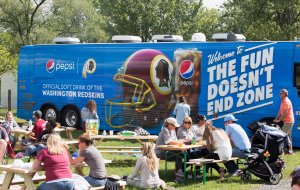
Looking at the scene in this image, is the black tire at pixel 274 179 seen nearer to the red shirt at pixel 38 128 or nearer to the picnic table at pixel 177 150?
the picnic table at pixel 177 150

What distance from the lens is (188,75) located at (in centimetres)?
2017

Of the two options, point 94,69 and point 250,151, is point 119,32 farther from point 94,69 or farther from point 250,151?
point 250,151

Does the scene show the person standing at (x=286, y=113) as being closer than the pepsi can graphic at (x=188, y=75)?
Yes

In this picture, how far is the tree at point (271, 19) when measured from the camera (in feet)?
99.1

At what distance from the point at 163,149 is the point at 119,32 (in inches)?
974

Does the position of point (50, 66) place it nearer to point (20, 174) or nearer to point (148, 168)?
point (148, 168)

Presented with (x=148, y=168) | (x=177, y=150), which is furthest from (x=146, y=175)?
(x=177, y=150)

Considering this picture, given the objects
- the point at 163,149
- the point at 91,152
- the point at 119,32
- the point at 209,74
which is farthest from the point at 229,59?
the point at 119,32

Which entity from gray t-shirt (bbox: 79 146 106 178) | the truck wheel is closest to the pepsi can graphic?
the truck wheel

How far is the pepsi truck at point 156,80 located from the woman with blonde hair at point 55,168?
10.2 meters

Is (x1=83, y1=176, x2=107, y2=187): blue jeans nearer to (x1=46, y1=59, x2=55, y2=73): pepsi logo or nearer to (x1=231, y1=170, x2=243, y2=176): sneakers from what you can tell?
(x1=231, y1=170, x2=243, y2=176): sneakers

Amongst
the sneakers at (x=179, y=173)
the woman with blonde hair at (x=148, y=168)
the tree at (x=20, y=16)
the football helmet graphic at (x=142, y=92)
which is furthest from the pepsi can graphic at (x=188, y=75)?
the tree at (x=20, y=16)

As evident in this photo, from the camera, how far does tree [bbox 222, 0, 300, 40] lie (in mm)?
30203

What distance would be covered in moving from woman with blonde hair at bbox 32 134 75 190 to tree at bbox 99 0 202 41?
26.4 metres
